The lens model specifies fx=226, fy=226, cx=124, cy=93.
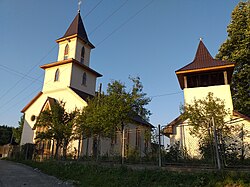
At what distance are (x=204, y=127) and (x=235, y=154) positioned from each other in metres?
2.24

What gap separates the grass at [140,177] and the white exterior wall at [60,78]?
14.2 m

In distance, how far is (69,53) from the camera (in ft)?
91.1

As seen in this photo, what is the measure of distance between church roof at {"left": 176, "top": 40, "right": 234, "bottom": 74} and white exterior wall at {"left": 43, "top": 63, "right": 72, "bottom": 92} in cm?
1373

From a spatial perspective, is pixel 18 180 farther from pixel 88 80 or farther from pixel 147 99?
pixel 88 80

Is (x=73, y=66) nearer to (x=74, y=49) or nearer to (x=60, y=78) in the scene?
(x=60, y=78)

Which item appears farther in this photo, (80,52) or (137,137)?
(80,52)

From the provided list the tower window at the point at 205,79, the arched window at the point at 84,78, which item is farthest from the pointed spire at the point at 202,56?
the arched window at the point at 84,78

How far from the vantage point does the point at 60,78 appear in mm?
26469

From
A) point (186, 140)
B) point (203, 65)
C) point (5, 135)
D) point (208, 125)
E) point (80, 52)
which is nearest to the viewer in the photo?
point (208, 125)

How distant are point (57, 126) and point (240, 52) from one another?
58.6 ft

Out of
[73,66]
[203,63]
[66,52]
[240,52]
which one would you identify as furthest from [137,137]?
[66,52]

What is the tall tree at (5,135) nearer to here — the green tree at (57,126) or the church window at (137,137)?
the green tree at (57,126)

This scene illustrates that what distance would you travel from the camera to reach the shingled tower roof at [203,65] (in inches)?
631

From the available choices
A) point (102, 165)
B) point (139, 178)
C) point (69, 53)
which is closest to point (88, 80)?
point (69, 53)
